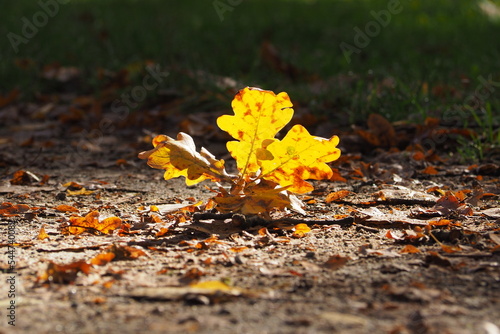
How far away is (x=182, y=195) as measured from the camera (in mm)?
2953

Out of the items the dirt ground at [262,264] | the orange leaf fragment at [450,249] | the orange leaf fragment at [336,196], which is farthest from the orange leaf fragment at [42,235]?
the orange leaf fragment at [450,249]

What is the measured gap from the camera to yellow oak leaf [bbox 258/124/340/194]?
2.22 meters

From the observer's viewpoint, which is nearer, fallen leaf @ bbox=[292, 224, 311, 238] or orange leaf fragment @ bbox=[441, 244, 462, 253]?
orange leaf fragment @ bbox=[441, 244, 462, 253]

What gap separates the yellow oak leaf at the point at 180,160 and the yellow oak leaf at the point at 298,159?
185mm

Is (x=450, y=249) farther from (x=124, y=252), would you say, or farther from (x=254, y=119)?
(x=124, y=252)

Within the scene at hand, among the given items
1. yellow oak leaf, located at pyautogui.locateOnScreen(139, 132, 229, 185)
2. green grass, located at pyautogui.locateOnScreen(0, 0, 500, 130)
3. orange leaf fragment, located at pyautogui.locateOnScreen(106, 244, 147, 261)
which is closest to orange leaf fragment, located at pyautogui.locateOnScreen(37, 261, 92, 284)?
orange leaf fragment, located at pyautogui.locateOnScreen(106, 244, 147, 261)

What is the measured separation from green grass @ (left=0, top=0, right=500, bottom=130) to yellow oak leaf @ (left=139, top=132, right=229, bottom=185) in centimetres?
198

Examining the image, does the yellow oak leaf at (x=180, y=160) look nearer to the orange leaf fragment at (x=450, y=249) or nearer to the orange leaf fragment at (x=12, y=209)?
the orange leaf fragment at (x=12, y=209)

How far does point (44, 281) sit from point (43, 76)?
463 centimetres

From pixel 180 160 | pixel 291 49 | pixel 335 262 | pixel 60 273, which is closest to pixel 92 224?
pixel 180 160

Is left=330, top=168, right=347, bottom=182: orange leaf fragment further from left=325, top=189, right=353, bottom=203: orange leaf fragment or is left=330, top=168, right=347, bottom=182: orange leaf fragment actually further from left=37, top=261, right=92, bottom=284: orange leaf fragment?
left=37, top=261, right=92, bottom=284: orange leaf fragment

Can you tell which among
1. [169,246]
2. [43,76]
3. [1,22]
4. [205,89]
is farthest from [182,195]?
[1,22]

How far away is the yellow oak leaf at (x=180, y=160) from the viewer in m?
2.23

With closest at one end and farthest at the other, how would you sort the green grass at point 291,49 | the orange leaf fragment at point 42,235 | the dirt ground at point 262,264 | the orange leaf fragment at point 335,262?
the dirt ground at point 262,264 < the orange leaf fragment at point 335,262 < the orange leaf fragment at point 42,235 < the green grass at point 291,49
